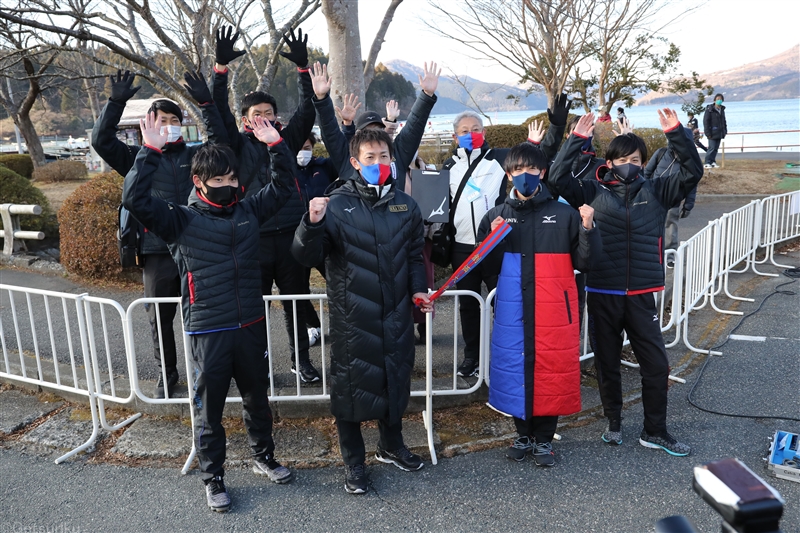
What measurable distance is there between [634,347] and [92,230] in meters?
6.89

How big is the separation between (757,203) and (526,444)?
262 inches

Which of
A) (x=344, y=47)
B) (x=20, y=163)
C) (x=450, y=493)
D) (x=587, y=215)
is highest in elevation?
(x=344, y=47)

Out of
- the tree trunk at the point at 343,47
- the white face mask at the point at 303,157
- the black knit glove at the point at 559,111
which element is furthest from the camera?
the tree trunk at the point at 343,47

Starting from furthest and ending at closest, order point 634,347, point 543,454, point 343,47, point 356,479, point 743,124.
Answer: point 743,124 < point 343,47 < point 634,347 < point 543,454 < point 356,479

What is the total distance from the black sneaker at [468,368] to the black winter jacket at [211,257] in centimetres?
192

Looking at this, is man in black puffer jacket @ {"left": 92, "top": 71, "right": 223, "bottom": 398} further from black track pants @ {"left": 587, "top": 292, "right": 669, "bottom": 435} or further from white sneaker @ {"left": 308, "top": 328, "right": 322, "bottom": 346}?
black track pants @ {"left": 587, "top": 292, "right": 669, "bottom": 435}

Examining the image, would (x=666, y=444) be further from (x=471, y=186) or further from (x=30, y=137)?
(x=30, y=137)

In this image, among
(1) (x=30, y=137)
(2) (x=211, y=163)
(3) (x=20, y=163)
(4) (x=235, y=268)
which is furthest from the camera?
(3) (x=20, y=163)

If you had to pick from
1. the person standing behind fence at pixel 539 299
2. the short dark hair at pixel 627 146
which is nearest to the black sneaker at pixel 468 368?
the person standing behind fence at pixel 539 299

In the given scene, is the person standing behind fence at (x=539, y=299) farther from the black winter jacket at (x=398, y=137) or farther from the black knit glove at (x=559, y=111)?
the black winter jacket at (x=398, y=137)

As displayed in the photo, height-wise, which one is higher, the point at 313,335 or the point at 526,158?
the point at 526,158

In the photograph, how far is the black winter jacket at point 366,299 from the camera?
3.39 m

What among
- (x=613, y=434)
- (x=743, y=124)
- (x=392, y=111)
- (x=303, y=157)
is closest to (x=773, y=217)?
(x=613, y=434)

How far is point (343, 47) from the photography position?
284 inches
